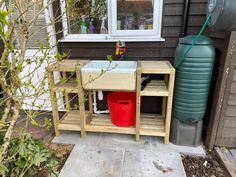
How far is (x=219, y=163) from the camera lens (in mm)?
1771

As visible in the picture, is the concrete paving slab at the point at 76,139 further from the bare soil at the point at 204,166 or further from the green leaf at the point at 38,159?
the bare soil at the point at 204,166

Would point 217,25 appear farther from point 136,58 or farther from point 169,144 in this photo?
point 169,144

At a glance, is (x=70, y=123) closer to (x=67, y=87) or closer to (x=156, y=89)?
(x=67, y=87)

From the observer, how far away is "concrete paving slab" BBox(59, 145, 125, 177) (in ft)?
5.40

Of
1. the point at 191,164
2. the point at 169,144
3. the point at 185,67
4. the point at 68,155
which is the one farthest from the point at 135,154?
the point at 185,67

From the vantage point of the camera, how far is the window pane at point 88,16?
2215 mm

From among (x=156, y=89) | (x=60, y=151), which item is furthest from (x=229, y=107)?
(x=60, y=151)

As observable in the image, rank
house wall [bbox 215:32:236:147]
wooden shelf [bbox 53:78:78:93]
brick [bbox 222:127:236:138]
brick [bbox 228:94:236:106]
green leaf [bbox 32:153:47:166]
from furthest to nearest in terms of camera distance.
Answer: wooden shelf [bbox 53:78:78:93]
brick [bbox 222:127:236:138]
brick [bbox 228:94:236:106]
house wall [bbox 215:32:236:147]
green leaf [bbox 32:153:47:166]

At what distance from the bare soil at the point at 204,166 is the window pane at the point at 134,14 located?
1.58 meters

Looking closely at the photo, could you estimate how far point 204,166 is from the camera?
1.75 m

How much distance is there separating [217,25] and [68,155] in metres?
1.89

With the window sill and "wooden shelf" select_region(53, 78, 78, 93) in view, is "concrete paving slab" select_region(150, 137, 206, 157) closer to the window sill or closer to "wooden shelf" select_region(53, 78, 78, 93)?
"wooden shelf" select_region(53, 78, 78, 93)

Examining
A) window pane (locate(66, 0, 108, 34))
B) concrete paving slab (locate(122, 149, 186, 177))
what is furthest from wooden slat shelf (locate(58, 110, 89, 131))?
window pane (locate(66, 0, 108, 34))

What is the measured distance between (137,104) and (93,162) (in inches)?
29.3
